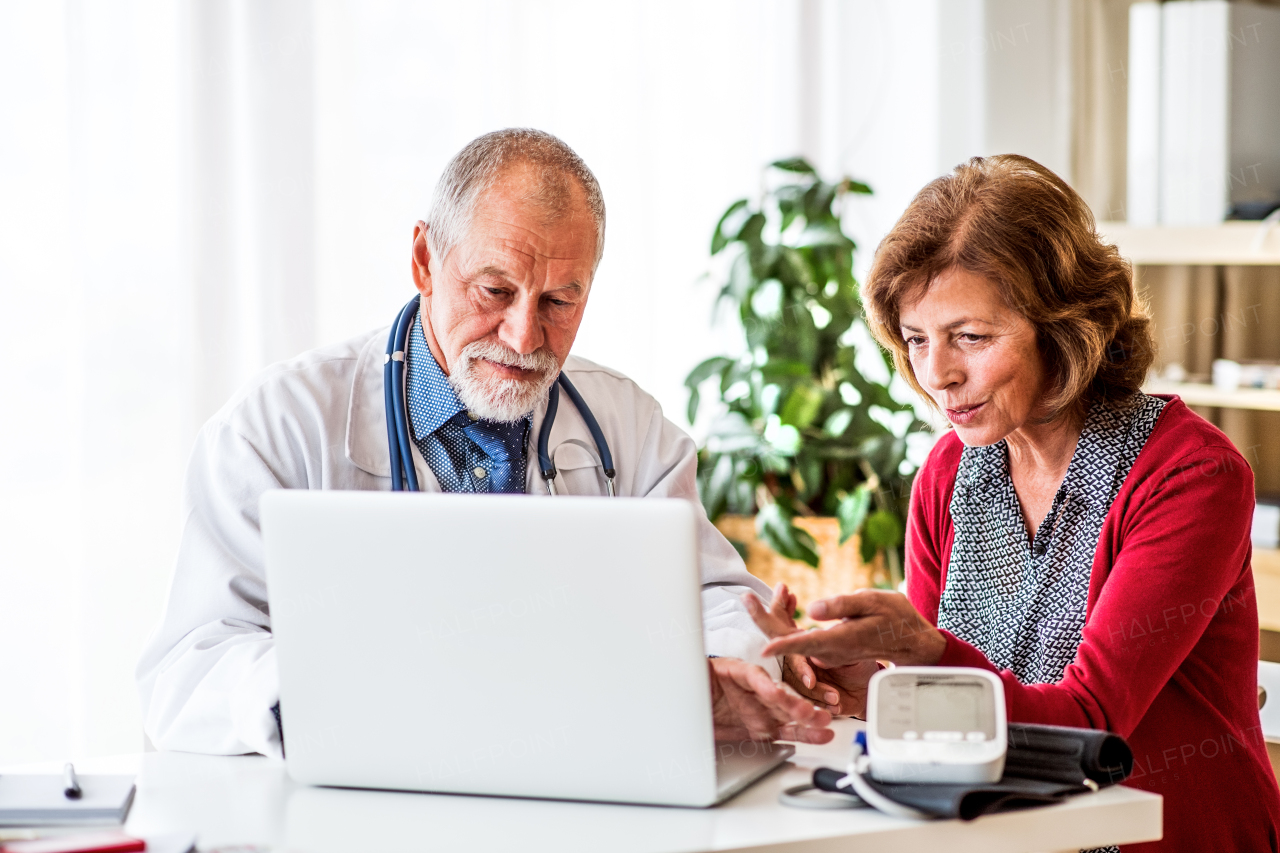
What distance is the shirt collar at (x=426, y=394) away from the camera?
1.59 meters

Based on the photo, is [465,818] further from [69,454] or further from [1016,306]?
[69,454]

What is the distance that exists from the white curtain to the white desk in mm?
1429

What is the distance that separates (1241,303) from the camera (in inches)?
123

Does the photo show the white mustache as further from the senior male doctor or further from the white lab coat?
the white lab coat

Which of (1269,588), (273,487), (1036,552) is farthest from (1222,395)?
(273,487)

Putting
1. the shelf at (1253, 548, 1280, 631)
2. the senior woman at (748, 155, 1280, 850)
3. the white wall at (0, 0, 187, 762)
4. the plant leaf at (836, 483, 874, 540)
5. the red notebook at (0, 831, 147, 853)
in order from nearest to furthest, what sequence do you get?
the red notebook at (0, 831, 147, 853) → the senior woman at (748, 155, 1280, 850) → the white wall at (0, 0, 187, 762) → the shelf at (1253, 548, 1280, 631) → the plant leaf at (836, 483, 874, 540)

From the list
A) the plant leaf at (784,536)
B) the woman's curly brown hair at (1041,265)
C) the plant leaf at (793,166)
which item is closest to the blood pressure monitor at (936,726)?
the woman's curly brown hair at (1041,265)

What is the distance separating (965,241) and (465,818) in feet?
2.94

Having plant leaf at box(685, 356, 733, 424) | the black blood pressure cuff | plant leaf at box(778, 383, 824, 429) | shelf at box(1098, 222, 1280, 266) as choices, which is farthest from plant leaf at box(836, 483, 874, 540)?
the black blood pressure cuff

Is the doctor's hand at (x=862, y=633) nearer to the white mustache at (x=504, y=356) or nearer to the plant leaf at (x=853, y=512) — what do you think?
the white mustache at (x=504, y=356)

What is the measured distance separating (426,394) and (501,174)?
303mm

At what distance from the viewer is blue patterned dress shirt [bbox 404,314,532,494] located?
1.58 m

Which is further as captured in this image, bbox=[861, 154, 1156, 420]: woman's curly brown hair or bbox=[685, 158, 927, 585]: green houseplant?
bbox=[685, 158, 927, 585]: green houseplant

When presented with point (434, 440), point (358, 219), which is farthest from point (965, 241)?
point (358, 219)
